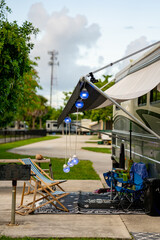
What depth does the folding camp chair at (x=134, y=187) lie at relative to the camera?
21.7 ft

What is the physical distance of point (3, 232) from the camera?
5098 millimetres

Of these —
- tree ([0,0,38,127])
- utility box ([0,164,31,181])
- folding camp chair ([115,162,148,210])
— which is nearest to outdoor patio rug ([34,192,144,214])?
folding camp chair ([115,162,148,210])

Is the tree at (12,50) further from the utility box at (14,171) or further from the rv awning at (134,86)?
the utility box at (14,171)

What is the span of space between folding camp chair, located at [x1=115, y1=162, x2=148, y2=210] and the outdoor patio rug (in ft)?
0.54

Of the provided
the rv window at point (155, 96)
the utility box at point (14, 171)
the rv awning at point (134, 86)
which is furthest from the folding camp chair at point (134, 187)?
the utility box at point (14, 171)

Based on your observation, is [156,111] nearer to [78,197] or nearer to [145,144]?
[145,144]

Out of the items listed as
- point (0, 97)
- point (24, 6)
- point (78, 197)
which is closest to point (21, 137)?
point (0, 97)

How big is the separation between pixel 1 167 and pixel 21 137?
3252 centimetres

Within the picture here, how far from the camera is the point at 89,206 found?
6672 millimetres

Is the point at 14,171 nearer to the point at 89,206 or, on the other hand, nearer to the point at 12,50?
the point at 89,206

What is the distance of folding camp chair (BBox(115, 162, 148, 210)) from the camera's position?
6625 mm

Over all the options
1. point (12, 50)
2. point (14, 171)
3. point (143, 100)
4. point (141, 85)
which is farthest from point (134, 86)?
point (12, 50)

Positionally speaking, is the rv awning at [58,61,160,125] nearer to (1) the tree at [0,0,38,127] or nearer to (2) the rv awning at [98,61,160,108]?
(2) the rv awning at [98,61,160,108]

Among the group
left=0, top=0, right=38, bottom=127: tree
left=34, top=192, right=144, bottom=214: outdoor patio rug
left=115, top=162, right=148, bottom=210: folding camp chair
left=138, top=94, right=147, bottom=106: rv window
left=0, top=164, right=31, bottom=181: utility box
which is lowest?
left=34, top=192, right=144, bottom=214: outdoor patio rug
